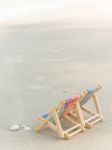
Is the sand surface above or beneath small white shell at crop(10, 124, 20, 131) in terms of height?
above

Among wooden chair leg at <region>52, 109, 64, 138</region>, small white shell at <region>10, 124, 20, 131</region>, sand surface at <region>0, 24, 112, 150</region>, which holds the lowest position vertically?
wooden chair leg at <region>52, 109, 64, 138</region>

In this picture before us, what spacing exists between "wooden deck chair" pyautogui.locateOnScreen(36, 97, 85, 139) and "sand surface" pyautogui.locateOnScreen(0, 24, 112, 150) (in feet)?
0.43

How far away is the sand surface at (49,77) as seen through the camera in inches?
289

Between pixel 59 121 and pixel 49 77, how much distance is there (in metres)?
3.85

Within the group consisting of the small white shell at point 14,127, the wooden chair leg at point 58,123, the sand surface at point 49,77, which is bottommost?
the wooden chair leg at point 58,123

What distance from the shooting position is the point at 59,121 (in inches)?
299

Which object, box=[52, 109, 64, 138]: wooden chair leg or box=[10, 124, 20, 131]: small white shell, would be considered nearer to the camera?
box=[52, 109, 64, 138]: wooden chair leg

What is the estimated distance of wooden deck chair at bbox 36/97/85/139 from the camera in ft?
23.9

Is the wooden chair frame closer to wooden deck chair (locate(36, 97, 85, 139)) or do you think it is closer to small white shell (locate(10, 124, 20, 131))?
wooden deck chair (locate(36, 97, 85, 139))

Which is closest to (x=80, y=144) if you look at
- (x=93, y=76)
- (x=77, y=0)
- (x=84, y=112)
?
(x=84, y=112)

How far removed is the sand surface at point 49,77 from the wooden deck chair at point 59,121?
132 mm

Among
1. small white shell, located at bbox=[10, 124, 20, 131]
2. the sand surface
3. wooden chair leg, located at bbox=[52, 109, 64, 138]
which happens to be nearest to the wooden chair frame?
the sand surface

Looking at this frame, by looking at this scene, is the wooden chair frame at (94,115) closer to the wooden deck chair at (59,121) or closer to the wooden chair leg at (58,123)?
the wooden deck chair at (59,121)

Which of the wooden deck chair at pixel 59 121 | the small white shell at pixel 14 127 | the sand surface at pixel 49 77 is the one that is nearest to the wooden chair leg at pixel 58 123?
the wooden deck chair at pixel 59 121
